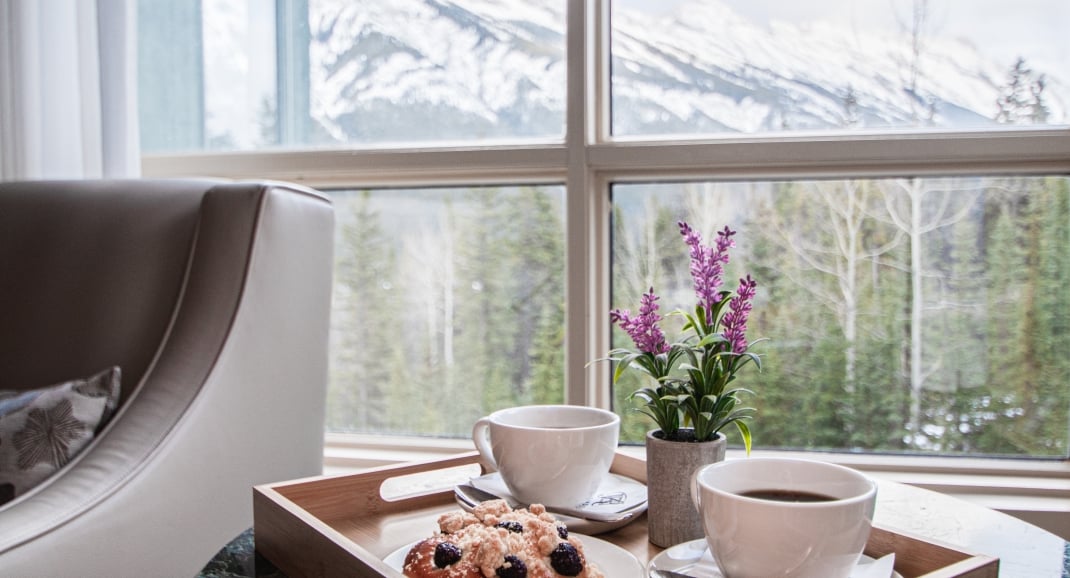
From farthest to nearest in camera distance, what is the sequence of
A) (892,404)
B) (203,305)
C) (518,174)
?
(518,174), (892,404), (203,305)

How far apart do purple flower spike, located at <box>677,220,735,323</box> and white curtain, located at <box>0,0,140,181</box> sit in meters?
1.40

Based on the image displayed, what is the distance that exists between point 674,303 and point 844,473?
1.03 metres

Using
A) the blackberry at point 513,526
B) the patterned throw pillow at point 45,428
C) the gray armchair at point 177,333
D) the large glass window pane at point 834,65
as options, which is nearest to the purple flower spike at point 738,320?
the blackberry at point 513,526

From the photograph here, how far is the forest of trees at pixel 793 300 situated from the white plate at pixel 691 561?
0.91m

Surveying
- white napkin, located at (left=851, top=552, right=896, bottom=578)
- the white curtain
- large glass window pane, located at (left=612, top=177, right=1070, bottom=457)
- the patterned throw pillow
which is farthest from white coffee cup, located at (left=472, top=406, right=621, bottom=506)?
the white curtain

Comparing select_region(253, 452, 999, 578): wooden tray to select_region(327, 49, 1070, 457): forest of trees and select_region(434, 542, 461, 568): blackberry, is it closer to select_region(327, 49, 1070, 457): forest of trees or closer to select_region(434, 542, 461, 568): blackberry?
select_region(434, 542, 461, 568): blackberry

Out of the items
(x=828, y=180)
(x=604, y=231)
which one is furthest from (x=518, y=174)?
(x=828, y=180)

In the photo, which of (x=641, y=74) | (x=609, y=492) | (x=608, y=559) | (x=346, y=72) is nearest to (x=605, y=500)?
(x=609, y=492)

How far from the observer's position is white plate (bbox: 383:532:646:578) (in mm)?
686

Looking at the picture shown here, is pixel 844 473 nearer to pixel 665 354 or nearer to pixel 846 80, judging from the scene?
pixel 665 354

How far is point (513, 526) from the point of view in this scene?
69 cm

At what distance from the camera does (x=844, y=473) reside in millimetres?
665

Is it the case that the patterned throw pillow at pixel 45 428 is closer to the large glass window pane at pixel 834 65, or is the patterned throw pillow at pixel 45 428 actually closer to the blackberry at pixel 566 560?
the blackberry at pixel 566 560

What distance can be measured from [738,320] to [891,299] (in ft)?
3.19
